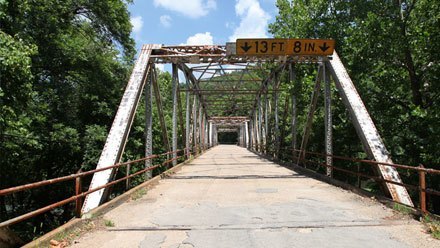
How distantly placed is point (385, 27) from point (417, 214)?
25.7ft

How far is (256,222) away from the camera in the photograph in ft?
19.9

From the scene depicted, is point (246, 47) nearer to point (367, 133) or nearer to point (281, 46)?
point (281, 46)

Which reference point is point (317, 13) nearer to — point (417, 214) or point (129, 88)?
point (129, 88)

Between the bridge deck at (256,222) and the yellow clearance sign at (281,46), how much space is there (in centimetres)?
535

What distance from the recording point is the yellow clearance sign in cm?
1281

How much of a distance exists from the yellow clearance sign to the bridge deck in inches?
211

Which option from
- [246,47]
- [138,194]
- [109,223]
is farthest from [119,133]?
[246,47]

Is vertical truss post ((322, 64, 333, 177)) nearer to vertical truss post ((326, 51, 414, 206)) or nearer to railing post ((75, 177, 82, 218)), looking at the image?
vertical truss post ((326, 51, 414, 206))

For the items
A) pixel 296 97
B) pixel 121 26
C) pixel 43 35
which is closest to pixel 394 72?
pixel 296 97

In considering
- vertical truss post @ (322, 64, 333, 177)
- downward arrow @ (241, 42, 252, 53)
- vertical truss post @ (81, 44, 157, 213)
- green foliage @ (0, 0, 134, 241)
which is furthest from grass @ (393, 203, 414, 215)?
green foliage @ (0, 0, 134, 241)

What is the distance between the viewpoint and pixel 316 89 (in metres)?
13.8

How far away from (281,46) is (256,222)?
325 inches

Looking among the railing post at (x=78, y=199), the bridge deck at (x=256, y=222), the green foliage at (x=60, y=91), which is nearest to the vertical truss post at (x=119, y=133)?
the railing post at (x=78, y=199)

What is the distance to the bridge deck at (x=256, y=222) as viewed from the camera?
16.4 ft
